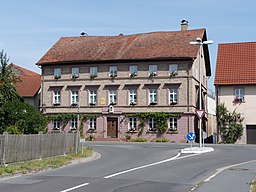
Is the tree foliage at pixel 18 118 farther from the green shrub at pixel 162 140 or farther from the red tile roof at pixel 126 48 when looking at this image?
the red tile roof at pixel 126 48

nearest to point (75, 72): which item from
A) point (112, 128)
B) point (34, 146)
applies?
point (112, 128)

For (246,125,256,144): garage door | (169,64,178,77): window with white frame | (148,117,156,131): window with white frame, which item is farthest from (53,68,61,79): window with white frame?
(246,125,256,144): garage door

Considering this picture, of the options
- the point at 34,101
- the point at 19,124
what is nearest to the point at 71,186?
the point at 19,124

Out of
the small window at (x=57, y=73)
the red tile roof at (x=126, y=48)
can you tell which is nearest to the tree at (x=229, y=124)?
the red tile roof at (x=126, y=48)

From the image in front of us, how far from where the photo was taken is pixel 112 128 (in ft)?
176

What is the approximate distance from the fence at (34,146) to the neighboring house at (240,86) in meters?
25.3

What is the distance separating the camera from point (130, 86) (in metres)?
52.8

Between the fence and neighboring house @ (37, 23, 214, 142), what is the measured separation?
24.7 metres

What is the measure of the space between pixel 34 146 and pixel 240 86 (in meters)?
31.5

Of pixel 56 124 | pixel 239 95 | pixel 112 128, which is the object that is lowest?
pixel 112 128

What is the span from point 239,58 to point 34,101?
27.2 meters

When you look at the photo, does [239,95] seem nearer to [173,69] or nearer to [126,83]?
[173,69]

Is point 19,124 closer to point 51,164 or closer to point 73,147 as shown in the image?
point 73,147

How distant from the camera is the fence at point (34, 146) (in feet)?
64.2
